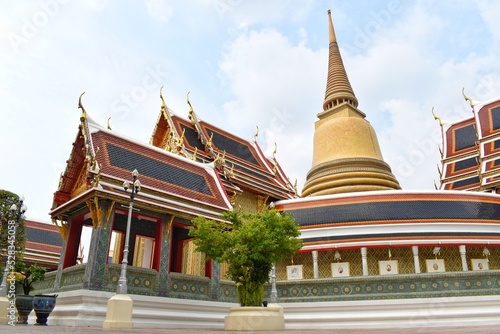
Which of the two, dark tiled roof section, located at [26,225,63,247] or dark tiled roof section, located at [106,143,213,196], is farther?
dark tiled roof section, located at [26,225,63,247]

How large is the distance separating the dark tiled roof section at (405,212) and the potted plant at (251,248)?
10.3 metres

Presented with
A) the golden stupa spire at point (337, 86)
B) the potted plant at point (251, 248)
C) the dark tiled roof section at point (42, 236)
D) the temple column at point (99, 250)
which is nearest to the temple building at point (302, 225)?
the temple column at point (99, 250)

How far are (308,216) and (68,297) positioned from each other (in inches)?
543

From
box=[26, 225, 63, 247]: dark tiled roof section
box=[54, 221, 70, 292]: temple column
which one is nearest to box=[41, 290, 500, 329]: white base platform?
box=[54, 221, 70, 292]: temple column

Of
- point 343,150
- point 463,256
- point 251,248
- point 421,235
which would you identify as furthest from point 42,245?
point 463,256

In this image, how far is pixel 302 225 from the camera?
22016 millimetres

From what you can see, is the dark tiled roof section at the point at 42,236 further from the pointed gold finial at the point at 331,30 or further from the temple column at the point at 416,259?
the pointed gold finial at the point at 331,30

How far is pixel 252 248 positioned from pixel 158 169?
5.31m

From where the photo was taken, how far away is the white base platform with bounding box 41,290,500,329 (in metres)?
10.9

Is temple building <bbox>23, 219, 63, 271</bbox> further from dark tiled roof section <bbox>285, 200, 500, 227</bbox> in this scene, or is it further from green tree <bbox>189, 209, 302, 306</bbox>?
green tree <bbox>189, 209, 302, 306</bbox>

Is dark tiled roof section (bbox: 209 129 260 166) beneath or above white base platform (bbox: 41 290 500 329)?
above

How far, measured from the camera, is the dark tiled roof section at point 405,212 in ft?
68.3

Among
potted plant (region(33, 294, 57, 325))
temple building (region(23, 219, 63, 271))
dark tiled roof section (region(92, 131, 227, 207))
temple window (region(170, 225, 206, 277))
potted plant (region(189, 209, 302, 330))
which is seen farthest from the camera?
temple building (region(23, 219, 63, 271))

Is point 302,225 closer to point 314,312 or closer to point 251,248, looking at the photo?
point 314,312
